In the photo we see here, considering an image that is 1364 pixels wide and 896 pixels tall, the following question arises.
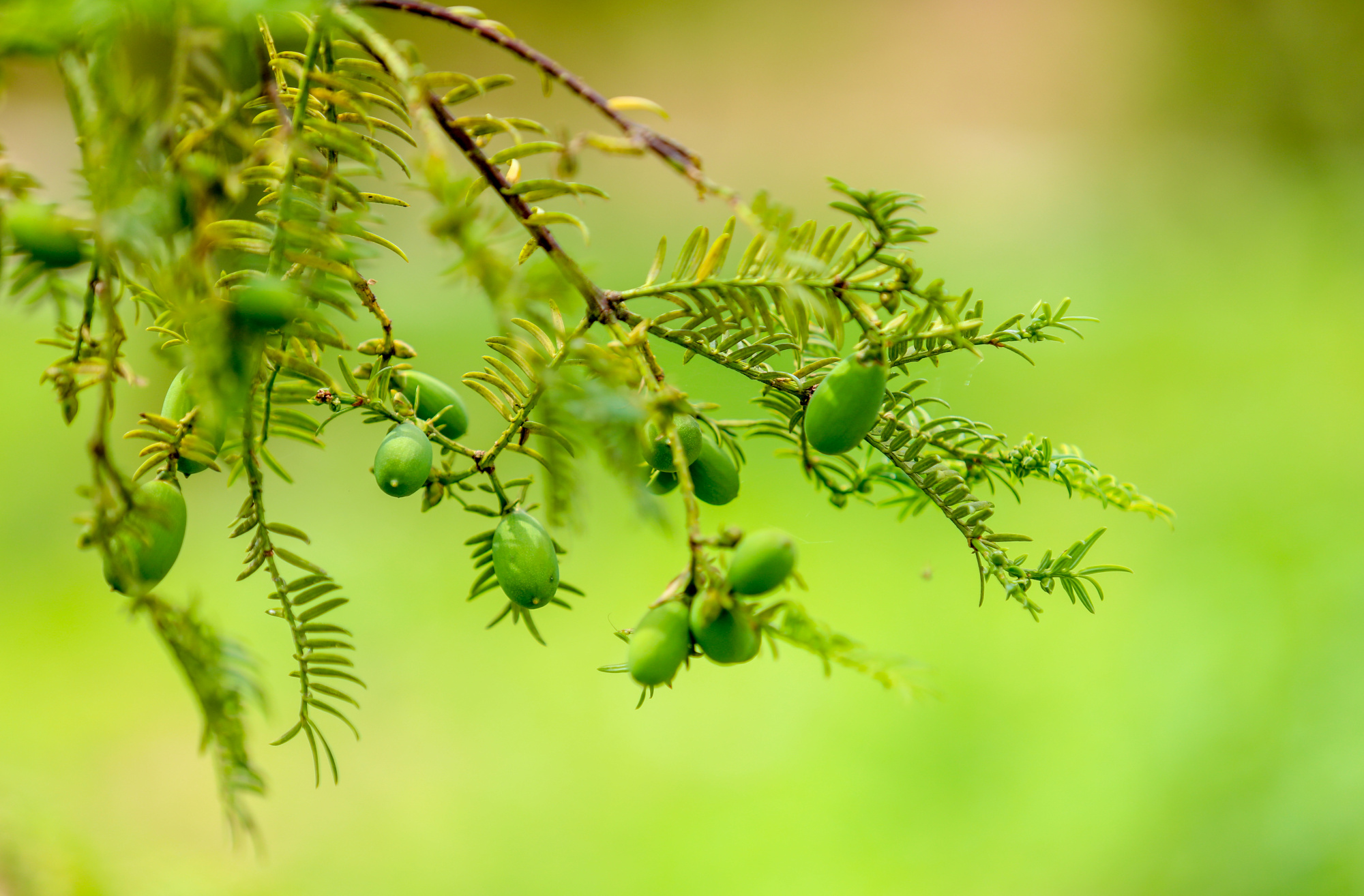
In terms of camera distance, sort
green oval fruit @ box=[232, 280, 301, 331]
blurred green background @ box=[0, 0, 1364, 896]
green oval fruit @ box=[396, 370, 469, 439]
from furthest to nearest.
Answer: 1. blurred green background @ box=[0, 0, 1364, 896]
2. green oval fruit @ box=[396, 370, 469, 439]
3. green oval fruit @ box=[232, 280, 301, 331]

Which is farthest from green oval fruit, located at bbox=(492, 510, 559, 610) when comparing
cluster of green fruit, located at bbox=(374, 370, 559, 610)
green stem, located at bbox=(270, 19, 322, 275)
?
green stem, located at bbox=(270, 19, 322, 275)

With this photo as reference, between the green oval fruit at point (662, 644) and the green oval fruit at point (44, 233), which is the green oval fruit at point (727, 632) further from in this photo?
the green oval fruit at point (44, 233)

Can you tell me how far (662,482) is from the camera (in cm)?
27

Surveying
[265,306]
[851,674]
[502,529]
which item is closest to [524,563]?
[502,529]

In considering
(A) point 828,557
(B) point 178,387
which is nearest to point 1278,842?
(A) point 828,557

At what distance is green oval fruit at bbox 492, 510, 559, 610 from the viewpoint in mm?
270

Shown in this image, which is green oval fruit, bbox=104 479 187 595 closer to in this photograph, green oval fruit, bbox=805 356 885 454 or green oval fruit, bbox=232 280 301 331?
green oval fruit, bbox=232 280 301 331

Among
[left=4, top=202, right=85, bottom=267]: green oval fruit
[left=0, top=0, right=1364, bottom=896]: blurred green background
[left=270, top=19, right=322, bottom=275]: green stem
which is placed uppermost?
[left=270, top=19, right=322, bottom=275]: green stem

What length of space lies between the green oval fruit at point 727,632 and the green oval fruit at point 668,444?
0.05 meters

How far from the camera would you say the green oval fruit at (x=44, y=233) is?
18cm

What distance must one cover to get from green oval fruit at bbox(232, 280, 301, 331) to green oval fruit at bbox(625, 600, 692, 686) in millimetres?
104

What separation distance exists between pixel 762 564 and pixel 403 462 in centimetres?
12

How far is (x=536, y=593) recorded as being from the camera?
0.27 metres

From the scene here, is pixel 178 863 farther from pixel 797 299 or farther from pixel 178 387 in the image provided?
pixel 797 299
